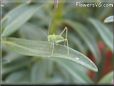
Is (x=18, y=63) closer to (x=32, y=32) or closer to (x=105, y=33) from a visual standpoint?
(x=32, y=32)

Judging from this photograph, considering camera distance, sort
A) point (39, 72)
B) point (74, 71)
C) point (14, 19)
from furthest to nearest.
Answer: point (39, 72) < point (74, 71) < point (14, 19)

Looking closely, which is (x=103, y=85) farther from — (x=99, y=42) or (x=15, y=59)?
(x=15, y=59)

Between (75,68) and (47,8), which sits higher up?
(47,8)

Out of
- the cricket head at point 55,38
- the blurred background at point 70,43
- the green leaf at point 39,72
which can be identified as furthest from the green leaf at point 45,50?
the green leaf at point 39,72

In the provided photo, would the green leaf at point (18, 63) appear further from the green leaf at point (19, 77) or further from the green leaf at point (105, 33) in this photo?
the green leaf at point (105, 33)

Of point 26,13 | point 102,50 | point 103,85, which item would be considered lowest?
point 103,85

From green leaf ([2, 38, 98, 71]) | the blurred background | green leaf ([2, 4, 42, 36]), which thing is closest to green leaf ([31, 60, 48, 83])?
the blurred background

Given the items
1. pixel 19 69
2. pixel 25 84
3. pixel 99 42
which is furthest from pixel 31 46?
pixel 99 42

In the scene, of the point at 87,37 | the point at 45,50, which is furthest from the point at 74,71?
the point at 45,50
